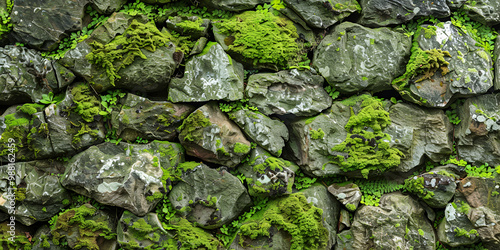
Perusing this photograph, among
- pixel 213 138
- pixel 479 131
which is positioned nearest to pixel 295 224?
pixel 213 138

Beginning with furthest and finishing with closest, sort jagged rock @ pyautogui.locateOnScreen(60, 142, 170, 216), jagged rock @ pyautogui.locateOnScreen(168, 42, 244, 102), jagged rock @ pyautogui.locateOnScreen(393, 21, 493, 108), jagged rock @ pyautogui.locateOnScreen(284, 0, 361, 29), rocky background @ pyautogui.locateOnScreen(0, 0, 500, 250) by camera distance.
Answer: jagged rock @ pyautogui.locateOnScreen(284, 0, 361, 29) < jagged rock @ pyautogui.locateOnScreen(393, 21, 493, 108) < jagged rock @ pyautogui.locateOnScreen(168, 42, 244, 102) < rocky background @ pyautogui.locateOnScreen(0, 0, 500, 250) < jagged rock @ pyautogui.locateOnScreen(60, 142, 170, 216)

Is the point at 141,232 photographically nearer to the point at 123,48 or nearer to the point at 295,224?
the point at 295,224

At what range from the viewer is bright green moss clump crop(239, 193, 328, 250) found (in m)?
4.40

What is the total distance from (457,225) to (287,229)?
2.24 meters

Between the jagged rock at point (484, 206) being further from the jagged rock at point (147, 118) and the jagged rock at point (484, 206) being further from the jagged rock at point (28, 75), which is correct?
the jagged rock at point (28, 75)

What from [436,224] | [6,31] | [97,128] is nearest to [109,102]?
[97,128]

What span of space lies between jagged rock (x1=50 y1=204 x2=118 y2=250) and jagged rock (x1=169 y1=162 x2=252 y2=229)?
0.98 meters

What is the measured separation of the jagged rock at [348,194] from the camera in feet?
15.1

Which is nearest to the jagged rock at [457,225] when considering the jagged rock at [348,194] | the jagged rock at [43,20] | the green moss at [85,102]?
the jagged rock at [348,194]

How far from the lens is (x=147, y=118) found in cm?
452

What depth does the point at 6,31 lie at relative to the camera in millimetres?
4484

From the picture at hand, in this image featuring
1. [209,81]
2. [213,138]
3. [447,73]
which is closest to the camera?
[213,138]

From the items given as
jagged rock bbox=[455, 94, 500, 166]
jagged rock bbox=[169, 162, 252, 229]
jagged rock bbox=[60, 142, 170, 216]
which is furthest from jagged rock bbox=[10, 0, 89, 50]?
jagged rock bbox=[455, 94, 500, 166]

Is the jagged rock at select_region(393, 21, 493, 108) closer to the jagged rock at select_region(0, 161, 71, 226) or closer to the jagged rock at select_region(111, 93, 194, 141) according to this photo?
the jagged rock at select_region(111, 93, 194, 141)
